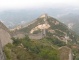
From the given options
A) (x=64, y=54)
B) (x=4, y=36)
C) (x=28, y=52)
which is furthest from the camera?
(x=64, y=54)

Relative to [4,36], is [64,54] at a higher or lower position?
lower

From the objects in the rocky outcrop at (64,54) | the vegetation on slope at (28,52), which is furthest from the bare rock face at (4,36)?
the rocky outcrop at (64,54)

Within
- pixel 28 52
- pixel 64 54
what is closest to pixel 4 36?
pixel 28 52

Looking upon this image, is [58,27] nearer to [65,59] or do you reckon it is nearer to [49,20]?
[49,20]

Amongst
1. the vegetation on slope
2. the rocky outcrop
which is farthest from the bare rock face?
the rocky outcrop

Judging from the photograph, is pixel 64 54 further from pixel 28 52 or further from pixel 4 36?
pixel 4 36

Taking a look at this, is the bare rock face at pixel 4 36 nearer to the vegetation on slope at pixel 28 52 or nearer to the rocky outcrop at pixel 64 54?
the vegetation on slope at pixel 28 52

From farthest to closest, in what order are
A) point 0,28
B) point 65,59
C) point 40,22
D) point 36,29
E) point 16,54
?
point 40,22 < point 36,29 < point 65,59 < point 16,54 < point 0,28

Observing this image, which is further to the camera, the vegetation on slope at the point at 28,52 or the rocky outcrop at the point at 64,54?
the rocky outcrop at the point at 64,54

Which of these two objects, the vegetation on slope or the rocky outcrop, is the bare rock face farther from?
the rocky outcrop

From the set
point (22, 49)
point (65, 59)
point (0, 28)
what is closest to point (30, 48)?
point (22, 49)

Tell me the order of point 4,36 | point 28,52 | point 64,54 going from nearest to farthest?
point 4,36, point 28,52, point 64,54
